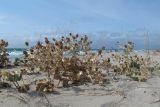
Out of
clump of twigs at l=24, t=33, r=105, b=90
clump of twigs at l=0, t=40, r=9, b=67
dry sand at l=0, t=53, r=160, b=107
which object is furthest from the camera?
clump of twigs at l=0, t=40, r=9, b=67

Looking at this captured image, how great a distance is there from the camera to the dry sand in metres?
5.52

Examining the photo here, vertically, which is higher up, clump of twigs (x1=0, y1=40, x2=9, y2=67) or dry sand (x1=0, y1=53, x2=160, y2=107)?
clump of twigs (x1=0, y1=40, x2=9, y2=67)

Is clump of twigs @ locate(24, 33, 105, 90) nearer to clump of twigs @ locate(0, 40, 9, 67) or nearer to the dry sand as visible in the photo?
the dry sand

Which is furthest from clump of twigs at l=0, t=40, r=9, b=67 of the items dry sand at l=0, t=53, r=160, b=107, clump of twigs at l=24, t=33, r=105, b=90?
dry sand at l=0, t=53, r=160, b=107

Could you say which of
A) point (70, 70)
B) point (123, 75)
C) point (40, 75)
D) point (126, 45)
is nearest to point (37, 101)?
point (70, 70)

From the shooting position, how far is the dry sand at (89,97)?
5.52m

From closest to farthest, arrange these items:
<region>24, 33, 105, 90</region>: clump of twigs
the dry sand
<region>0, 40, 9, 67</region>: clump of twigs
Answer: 1. the dry sand
2. <region>24, 33, 105, 90</region>: clump of twigs
3. <region>0, 40, 9, 67</region>: clump of twigs

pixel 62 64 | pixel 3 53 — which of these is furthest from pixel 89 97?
pixel 3 53

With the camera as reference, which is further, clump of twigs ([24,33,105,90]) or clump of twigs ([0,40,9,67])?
clump of twigs ([0,40,9,67])

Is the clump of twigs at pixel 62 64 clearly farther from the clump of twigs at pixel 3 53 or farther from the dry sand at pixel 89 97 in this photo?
the clump of twigs at pixel 3 53

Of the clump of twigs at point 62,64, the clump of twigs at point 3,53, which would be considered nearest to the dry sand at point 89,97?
the clump of twigs at point 62,64

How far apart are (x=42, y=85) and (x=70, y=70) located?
122 cm

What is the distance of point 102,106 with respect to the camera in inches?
219

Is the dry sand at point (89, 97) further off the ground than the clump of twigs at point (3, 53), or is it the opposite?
the clump of twigs at point (3, 53)
